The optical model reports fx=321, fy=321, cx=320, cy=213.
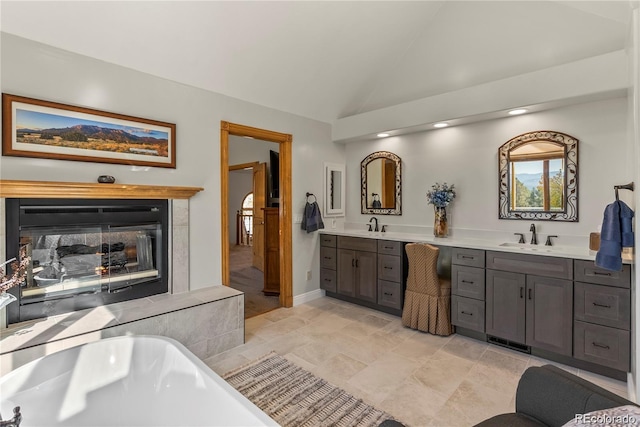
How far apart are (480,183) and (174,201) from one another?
10.6 ft

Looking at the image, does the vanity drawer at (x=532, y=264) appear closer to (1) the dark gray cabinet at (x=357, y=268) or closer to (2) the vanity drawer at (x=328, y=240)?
(1) the dark gray cabinet at (x=357, y=268)

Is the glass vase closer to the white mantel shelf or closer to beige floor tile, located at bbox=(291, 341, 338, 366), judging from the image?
beige floor tile, located at bbox=(291, 341, 338, 366)

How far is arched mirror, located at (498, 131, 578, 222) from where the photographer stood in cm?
305

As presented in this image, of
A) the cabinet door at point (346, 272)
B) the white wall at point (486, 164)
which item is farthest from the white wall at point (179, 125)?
the white wall at point (486, 164)

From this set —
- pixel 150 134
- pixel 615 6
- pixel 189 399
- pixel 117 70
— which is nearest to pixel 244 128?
pixel 150 134

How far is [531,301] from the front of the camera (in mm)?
2803

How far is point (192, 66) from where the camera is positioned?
300 centimetres

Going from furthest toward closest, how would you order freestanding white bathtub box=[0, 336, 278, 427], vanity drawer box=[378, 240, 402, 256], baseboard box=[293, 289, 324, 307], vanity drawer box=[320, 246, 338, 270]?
vanity drawer box=[320, 246, 338, 270] < baseboard box=[293, 289, 324, 307] < vanity drawer box=[378, 240, 402, 256] < freestanding white bathtub box=[0, 336, 278, 427]

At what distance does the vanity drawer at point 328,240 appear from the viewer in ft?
14.3

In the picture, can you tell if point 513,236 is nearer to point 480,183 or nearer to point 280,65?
point 480,183

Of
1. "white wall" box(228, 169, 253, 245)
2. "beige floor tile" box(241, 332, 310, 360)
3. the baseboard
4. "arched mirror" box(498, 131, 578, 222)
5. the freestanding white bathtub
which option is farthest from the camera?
"white wall" box(228, 169, 253, 245)

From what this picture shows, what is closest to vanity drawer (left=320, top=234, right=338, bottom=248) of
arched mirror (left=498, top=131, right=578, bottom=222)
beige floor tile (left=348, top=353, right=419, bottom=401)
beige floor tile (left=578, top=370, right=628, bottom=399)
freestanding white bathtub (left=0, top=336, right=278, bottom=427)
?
beige floor tile (left=348, top=353, right=419, bottom=401)

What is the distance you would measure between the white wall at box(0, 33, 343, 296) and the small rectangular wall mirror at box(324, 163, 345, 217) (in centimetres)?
14

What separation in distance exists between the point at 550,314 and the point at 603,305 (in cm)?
37
